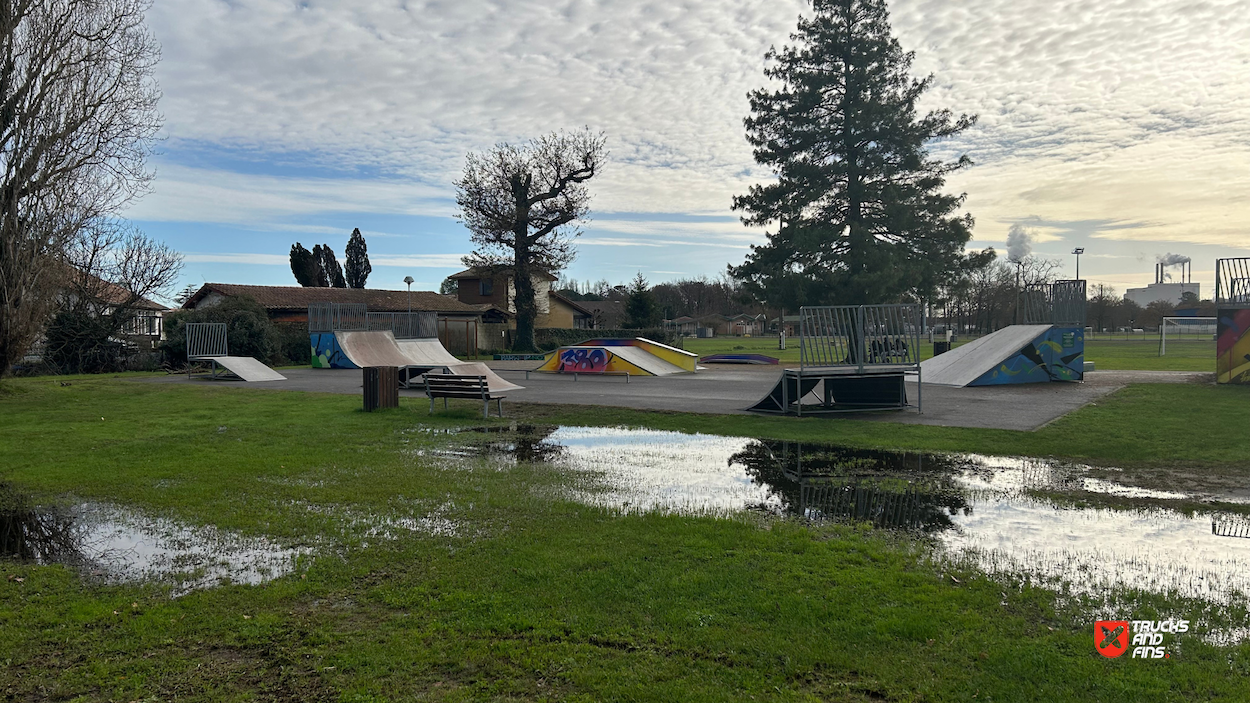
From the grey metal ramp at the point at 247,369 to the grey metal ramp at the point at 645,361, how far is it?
11.3 metres

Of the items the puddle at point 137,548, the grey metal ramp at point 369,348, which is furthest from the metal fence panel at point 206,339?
the puddle at point 137,548

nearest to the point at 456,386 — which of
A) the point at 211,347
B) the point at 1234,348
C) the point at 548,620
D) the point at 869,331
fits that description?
the point at 869,331

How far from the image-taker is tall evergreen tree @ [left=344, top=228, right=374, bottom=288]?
75.2 metres

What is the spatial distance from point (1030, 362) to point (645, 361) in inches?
470

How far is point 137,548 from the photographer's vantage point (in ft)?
17.7

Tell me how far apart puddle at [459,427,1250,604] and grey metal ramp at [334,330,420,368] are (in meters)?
21.0

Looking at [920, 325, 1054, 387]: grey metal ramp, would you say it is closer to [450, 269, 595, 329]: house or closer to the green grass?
the green grass

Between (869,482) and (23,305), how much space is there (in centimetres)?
1932

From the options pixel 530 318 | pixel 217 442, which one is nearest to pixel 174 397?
pixel 217 442

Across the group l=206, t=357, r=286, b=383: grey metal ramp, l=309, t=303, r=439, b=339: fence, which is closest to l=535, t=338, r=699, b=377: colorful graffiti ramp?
l=206, t=357, r=286, b=383: grey metal ramp

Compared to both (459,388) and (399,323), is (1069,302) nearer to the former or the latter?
(459,388)

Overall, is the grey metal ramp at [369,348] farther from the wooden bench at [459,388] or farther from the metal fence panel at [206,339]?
the wooden bench at [459,388]

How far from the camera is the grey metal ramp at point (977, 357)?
19942mm

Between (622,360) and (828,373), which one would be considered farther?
(622,360)
